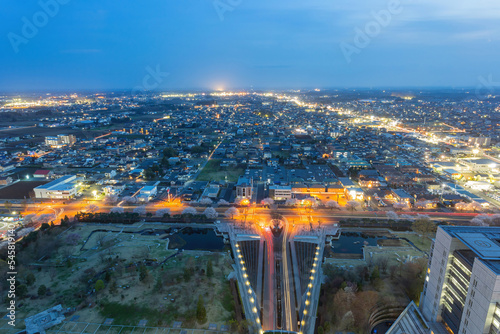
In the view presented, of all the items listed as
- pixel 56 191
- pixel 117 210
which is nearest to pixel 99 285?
pixel 117 210

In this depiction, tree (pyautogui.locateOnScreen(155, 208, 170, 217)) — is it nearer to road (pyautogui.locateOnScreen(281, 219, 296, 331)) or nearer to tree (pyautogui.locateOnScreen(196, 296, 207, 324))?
road (pyautogui.locateOnScreen(281, 219, 296, 331))

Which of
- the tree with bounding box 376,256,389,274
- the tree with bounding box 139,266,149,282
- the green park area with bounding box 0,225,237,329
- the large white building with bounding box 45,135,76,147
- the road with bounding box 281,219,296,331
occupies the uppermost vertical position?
the large white building with bounding box 45,135,76,147

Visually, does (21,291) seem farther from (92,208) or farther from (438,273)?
(438,273)

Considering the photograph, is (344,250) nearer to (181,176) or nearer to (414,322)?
(414,322)

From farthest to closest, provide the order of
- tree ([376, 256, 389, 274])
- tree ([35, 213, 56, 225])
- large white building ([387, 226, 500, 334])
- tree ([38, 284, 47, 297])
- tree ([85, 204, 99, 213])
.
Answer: tree ([85, 204, 99, 213]) → tree ([35, 213, 56, 225]) → tree ([376, 256, 389, 274]) → tree ([38, 284, 47, 297]) → large white building ([387, 226, 500, 334])

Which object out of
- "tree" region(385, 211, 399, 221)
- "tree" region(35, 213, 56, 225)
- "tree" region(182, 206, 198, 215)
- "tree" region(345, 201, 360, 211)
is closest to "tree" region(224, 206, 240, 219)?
"tree" region(182, 206, 198, 215)

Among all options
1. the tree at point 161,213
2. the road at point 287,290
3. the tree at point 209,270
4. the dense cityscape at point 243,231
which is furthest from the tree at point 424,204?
the tree at point 161,213

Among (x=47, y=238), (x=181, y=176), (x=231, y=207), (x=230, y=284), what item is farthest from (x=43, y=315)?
(x=181, y=176)
